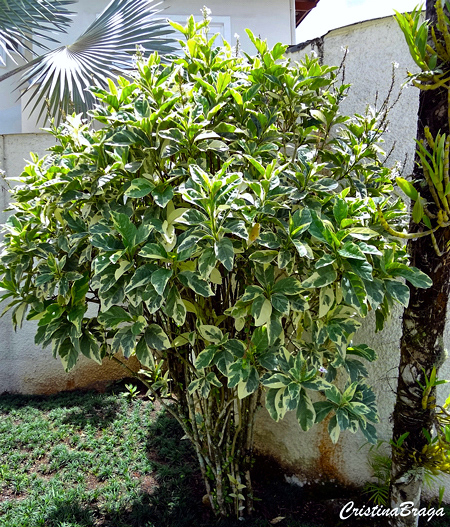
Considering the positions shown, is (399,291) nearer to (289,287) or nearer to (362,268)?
(362,268)

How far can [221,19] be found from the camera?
7.01 meters

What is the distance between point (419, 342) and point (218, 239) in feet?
3.57

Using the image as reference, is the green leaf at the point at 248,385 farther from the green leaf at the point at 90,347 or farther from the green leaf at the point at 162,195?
the green leaf at the point at 162,195

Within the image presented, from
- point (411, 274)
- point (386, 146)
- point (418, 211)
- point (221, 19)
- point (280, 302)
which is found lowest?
point (280, 302)

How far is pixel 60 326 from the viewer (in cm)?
208

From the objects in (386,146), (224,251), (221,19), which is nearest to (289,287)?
(224,251)

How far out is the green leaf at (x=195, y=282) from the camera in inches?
71.2

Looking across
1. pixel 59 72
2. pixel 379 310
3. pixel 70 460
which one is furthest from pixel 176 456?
pixel 59 72

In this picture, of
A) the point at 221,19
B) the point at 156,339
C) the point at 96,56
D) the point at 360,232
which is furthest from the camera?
the point at 221,19

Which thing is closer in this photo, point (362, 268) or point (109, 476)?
point (362, 268)

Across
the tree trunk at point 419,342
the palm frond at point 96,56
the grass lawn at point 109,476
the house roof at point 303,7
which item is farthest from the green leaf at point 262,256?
the house roof at point 303,7

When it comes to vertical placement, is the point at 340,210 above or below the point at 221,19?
below

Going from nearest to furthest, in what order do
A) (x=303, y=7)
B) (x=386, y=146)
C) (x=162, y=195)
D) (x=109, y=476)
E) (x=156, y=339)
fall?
(x=162, y=195) → (x=156, y=339) → (x=386, y=146) → (x=109, y=476) → (x=303, y=7)

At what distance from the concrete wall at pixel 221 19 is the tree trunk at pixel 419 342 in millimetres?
5395
